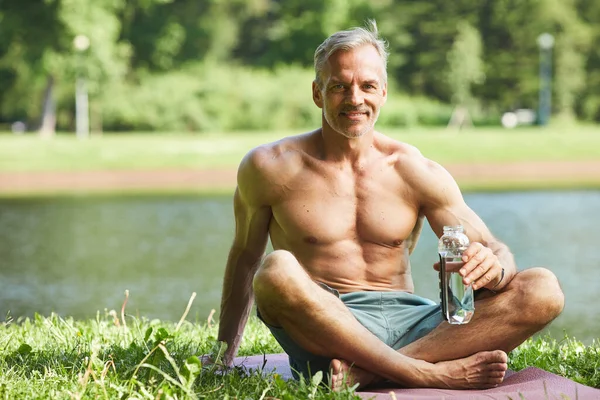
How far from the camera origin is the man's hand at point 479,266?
131 inches

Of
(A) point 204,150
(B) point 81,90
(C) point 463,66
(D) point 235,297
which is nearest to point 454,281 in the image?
(D) point 235,297

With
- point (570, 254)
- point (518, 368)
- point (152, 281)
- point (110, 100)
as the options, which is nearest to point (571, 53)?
point (110, 100)

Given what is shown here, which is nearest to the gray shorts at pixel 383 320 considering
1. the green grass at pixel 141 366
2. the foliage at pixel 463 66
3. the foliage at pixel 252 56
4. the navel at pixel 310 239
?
the green grass at pixel 141 366

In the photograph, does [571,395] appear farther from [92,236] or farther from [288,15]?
[288,15]

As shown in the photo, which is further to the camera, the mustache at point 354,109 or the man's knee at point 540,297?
the mustache at point 354,109

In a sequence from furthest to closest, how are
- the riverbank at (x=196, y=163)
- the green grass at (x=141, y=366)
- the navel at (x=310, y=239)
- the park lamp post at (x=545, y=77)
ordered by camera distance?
the park lamp post at (x=545, y=77)
the riverbank at (x=196, y=163)
the navel at (x=310, y=239)
the green grass at (x=141, y=366)

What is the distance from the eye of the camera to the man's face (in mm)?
3633

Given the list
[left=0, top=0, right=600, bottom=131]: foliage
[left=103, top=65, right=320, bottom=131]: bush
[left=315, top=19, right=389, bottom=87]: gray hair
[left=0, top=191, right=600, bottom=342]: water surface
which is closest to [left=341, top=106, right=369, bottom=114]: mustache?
[left=315, top=19, right=389, bottom=87]: gray hair

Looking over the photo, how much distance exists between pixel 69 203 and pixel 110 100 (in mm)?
15302

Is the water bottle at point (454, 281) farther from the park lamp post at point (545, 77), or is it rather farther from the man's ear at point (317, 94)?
the park lamp post at point (545, 77)

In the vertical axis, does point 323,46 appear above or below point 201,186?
above

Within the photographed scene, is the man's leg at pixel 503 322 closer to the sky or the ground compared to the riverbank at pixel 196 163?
closer to the sky

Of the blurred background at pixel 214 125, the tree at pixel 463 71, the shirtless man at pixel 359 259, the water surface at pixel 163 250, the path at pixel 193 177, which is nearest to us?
the shirtless man at pixel 359 259

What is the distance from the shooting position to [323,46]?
12.1 feet
